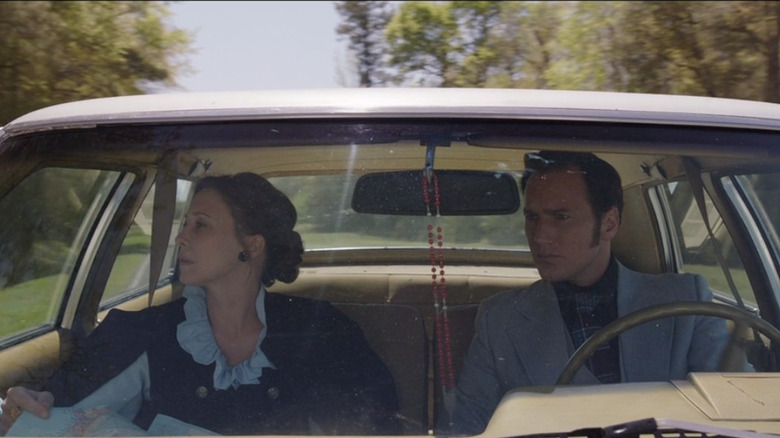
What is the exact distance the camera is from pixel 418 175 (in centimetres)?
213

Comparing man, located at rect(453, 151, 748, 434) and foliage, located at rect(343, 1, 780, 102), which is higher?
man, located at rect(453, 151, 748, 434)

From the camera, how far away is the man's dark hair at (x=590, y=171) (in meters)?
2.12

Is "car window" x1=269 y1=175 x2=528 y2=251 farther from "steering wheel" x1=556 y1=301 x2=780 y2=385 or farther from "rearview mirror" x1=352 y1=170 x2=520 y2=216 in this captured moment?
"steering wheel" x1=556 y1=301 x2=780 y2=385

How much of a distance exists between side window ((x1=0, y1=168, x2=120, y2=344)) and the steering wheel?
1221 mm

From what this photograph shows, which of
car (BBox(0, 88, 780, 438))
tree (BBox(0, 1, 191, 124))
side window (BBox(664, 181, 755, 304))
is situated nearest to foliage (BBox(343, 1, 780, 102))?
tree (BBox(0, 1, 191, 124))

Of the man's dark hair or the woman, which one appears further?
the man's dark hair

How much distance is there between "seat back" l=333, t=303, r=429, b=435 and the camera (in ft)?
6.80

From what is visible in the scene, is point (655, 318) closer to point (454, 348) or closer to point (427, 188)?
point (454, 348)

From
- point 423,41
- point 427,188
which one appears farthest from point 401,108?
point 423,41

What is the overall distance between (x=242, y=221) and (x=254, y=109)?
33 cm

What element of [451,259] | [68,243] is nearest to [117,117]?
[68,243]

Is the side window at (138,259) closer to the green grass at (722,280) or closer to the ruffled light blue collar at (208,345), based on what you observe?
the ruffled light blue collar at (208,345)

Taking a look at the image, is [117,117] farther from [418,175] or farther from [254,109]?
[418,175]

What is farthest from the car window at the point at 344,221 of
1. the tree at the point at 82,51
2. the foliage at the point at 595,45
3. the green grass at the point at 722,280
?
the foliage at the point at 595,45
